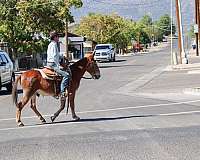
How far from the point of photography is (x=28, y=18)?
5438cm

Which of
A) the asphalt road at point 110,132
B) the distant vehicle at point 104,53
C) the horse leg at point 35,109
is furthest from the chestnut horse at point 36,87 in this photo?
the distant vehicle at point 104,53

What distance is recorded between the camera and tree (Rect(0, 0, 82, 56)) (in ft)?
177

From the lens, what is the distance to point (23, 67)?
6319cm

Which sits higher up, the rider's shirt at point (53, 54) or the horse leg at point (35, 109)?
the rider's shirt at point (53, 54)

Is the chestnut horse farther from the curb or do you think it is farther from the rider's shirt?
the curb

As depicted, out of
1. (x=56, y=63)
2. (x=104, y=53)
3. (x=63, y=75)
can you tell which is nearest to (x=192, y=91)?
(x=63, y=75)

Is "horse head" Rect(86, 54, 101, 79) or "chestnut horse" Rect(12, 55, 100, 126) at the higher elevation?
"horse head" Rect(86, 54, 101, 79)

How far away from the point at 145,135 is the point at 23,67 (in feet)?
171

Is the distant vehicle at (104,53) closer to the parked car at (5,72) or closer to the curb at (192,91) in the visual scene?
the parked car at (5,72)

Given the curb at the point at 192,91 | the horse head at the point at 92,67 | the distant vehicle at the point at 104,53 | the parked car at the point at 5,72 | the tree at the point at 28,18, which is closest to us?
the horse head at the point at 92,67

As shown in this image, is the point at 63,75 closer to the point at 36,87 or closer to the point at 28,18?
the point at 36,87

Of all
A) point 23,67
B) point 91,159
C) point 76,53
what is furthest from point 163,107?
point 76,53

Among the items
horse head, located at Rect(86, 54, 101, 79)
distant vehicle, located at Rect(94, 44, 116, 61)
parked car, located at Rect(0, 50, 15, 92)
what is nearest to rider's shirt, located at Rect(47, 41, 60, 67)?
horse head, located at Rect(86, 54, 101, 79)

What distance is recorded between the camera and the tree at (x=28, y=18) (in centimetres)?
5403
